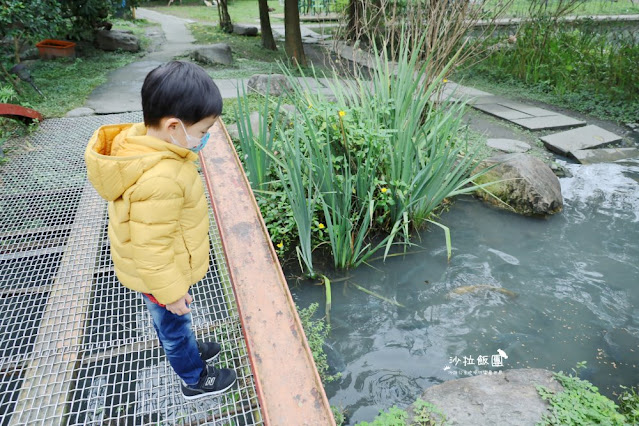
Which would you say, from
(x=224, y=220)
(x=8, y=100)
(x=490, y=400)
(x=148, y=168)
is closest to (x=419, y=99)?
(x=224, y=220)

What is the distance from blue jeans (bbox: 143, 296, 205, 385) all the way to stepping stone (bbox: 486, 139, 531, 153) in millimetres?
3728

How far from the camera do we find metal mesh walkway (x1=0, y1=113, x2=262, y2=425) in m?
1.57

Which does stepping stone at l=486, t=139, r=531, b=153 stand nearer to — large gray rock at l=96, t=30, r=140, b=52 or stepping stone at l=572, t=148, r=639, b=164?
stepping stone at l=572, t=148, r=639, b=164

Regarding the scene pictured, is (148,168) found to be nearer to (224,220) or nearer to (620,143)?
(224,220)

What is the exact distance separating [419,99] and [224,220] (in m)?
1.67

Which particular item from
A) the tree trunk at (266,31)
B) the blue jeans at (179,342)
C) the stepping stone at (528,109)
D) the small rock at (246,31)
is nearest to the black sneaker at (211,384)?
the blue jeans at (179,342)

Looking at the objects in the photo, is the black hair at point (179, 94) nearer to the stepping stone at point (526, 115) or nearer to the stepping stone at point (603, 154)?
the stepping stone at point (603, 154)

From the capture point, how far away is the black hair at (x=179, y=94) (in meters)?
1.25

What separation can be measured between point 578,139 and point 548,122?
0.61 metres

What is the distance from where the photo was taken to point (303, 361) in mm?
1540

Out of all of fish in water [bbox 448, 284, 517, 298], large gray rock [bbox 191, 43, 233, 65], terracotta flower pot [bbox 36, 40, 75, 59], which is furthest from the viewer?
large gray rock [bbox 191, 43, 233, 65]

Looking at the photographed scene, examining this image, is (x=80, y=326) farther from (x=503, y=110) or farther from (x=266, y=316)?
(x=503, y=110)

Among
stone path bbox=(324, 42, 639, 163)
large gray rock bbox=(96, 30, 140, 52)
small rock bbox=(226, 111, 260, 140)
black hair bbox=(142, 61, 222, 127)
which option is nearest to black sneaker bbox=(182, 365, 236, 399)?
black hair bbox=(142, 61, 222, 127)

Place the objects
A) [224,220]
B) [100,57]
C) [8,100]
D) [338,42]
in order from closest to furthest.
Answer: [224,220] → [338,42] → [8,100] → [100,57]
